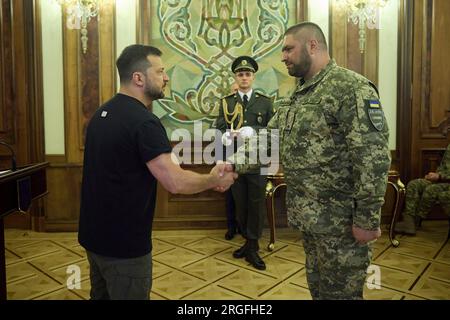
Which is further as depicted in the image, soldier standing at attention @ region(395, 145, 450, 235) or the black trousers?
soldier standing at attention @ region(395, 145, 450, 235)

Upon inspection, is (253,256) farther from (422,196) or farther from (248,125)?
(422,196)

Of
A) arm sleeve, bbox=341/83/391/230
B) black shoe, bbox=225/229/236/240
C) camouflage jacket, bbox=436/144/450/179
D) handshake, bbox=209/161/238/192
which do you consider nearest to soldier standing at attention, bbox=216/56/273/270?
black shoe, bbox=225/229/236/240

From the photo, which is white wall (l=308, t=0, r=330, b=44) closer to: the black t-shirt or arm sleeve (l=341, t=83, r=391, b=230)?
arm sleeve (l=341, t=83, r=391, b=230)

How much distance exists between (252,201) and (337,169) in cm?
170

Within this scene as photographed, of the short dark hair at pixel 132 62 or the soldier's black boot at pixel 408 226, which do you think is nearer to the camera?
the short dark hair at pixel 132 62

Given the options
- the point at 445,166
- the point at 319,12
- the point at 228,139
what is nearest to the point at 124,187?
the point at 228,139

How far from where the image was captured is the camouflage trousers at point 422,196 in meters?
4.20

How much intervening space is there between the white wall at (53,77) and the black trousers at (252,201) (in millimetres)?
2276

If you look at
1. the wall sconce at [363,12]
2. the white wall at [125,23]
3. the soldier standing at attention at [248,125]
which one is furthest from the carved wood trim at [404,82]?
the white wall at [125,23]

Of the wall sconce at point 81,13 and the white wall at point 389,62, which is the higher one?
the wall sconce at point 81,13

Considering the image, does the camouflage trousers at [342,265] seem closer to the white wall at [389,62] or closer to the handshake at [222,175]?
the handshake at [222,175]

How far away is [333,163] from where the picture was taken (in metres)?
1.78

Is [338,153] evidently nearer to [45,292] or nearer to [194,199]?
[45,292]

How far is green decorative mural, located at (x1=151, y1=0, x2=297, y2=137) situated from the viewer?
4473 millimetres
